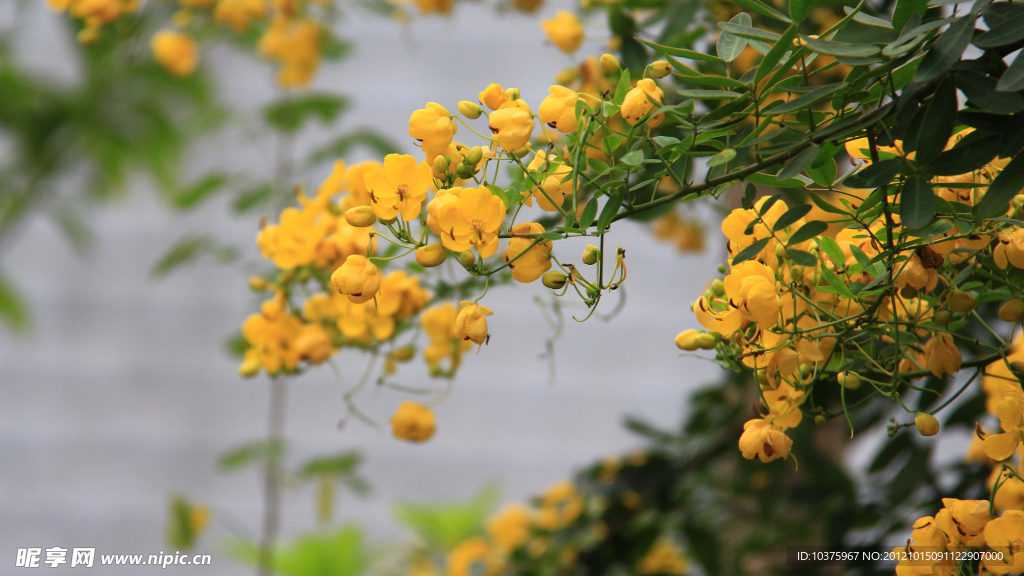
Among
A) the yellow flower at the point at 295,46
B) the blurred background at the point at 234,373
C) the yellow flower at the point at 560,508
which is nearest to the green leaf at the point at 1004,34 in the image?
the yellow flower at the point at 560,508

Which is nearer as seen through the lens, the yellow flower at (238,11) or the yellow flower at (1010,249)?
the yellow flower at (1010,249)

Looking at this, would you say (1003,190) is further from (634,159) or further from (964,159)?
(634,159)

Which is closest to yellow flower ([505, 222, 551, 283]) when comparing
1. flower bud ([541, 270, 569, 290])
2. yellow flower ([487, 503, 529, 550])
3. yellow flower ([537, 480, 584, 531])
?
flower bud ([541, 270, 569, 290])

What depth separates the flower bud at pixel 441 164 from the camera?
38cm

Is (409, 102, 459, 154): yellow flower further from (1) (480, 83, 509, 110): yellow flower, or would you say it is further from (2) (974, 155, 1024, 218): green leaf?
(2) (974, 155, 1024, 218): green leaf

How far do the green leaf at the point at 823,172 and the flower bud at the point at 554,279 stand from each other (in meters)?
0.16

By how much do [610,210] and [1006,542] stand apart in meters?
0.29

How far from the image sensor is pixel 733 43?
405mm

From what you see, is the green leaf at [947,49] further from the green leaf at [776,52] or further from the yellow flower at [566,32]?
the yellow flower at [566,32]

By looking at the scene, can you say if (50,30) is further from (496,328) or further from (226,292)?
(496,328)

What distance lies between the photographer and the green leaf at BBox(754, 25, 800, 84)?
0.33m

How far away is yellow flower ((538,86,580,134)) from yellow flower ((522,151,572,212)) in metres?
0.02

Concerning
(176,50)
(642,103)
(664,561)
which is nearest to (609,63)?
(642,103)

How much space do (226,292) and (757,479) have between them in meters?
2.98
